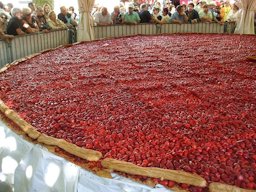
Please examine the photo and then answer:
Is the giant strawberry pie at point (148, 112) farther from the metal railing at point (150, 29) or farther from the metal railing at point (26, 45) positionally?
the metal railing at point (150, 29)

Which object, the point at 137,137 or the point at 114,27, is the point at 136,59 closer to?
the point at 137,137

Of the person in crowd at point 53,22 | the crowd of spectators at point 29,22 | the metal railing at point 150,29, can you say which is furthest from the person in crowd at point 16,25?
the metal railing at point 150,29

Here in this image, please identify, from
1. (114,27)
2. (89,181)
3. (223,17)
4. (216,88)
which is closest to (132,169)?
(89,181)

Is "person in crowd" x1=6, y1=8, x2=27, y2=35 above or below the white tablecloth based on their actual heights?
above

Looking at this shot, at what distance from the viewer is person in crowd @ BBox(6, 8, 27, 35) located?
676cm

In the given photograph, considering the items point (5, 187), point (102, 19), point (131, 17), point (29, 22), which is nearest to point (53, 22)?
point (29, 22)

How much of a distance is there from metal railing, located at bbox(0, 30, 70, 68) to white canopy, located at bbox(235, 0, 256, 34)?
203 inches

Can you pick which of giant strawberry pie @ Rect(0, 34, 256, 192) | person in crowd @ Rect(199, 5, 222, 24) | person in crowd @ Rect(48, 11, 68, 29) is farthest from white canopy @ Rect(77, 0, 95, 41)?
person in crowd @ Rect(199, 5, 222, 24)

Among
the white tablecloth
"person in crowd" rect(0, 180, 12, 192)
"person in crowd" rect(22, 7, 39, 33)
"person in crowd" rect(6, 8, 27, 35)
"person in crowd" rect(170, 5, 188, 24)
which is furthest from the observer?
"person in crowd" rect(170, 5, 188, 24)

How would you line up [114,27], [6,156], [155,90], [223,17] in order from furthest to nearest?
1. [223,17]
2. [114,27]
3. [155,90]
4. [6,156]

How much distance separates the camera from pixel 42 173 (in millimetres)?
2451

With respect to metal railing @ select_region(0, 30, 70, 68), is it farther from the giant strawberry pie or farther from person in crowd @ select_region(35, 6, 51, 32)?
the giant strawberry pie

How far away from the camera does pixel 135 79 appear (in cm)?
405

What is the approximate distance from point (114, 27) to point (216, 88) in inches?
224
